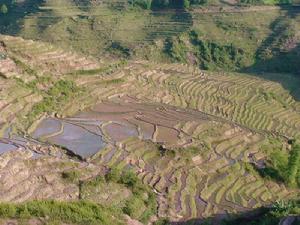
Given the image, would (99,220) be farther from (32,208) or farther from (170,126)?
(170,126)

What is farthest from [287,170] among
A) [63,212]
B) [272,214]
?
[63,212]

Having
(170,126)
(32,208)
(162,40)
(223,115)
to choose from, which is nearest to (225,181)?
(170,126)

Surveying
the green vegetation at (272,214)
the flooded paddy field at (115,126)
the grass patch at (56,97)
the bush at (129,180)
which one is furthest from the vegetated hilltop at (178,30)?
the bush at (129,180)

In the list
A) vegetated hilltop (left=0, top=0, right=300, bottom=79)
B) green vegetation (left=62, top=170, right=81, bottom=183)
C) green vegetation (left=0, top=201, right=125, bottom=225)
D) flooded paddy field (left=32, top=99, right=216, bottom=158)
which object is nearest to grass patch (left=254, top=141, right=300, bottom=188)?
flooded paddy field (left=32, top=99, right=216, bottom=158)

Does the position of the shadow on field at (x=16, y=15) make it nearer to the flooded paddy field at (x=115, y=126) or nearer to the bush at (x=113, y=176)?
the flooded paddy field at (x=115, y=126)

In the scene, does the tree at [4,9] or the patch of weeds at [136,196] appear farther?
the tree at [4,9]

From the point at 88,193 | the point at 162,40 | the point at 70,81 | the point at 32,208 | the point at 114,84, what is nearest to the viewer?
the point at 32,208
